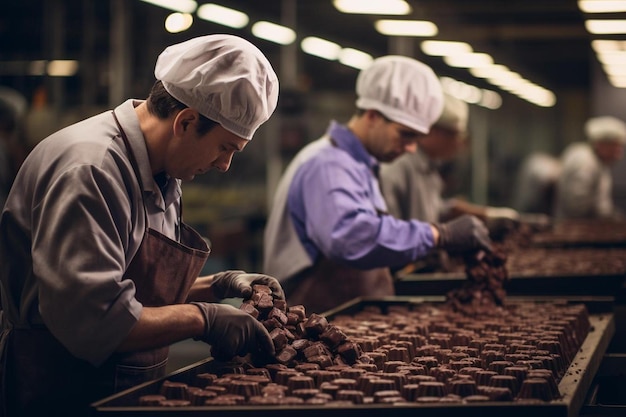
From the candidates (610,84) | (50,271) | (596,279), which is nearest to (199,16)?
(596,279)

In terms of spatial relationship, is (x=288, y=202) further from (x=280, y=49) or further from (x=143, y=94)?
(x=280, y=49)

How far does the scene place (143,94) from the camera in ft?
28.3

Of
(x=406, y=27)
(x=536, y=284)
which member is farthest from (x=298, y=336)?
(x=406, y=27)

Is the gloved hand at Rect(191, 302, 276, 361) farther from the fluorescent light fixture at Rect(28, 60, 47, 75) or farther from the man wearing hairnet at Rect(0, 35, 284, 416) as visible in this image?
the fluorescent light fixture at Rect(28, 60, 47, 75)

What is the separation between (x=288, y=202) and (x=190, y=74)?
1.59 m

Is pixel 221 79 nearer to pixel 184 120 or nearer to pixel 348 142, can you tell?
pixel 184 120

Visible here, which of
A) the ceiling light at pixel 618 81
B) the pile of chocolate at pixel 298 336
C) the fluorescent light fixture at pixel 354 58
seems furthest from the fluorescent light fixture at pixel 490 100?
the pile of chocolate at pixel 298 336

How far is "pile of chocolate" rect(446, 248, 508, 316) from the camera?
12.7 ft

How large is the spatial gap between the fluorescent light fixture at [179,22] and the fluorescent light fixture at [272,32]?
855mm

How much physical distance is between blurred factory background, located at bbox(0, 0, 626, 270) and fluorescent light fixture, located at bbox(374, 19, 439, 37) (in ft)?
0.04

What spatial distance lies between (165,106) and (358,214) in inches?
55.8

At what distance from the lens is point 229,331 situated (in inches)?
94.5

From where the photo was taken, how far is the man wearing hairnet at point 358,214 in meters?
3.82

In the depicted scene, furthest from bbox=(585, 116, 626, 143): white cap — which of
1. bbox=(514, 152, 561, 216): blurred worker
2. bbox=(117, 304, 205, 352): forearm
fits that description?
bbox=(117, 304, 205, 352): forearm
